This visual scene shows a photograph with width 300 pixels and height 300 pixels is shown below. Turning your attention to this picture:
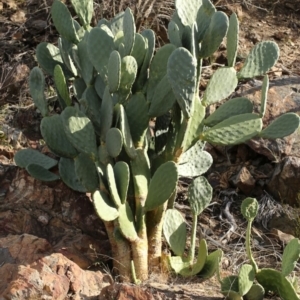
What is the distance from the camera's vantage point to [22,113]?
18.1 feet

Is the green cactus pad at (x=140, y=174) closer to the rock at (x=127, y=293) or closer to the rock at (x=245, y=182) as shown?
the rock at (x=127, y=293)

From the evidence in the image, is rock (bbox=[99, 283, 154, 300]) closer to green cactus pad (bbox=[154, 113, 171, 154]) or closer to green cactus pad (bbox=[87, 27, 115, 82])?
green cactus pad (bbox=[154, 113, 171, 154])

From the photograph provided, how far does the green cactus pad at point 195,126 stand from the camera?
3.79 meters

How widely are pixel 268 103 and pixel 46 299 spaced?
2.53 metres

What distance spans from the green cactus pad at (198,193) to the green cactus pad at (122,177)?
41 centimetres

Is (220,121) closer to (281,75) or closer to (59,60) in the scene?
(59,60)

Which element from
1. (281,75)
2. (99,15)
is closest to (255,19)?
(281,75)

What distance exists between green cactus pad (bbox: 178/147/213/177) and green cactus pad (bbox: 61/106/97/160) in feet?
2.02

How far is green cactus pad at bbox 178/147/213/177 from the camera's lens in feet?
13.5

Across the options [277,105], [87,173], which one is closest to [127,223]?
[87,173]

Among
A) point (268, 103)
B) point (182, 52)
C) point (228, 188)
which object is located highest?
point (182, 52)

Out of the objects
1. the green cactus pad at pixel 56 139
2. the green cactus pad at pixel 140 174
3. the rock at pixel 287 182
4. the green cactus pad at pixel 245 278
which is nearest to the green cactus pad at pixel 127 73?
the green cactus pad at pixel 140 174

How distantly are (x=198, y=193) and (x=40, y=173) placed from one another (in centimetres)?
98

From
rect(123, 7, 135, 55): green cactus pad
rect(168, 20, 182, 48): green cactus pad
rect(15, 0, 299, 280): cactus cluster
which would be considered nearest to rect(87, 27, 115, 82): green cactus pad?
rect(15, 0, 299, 280): cactus cluster
